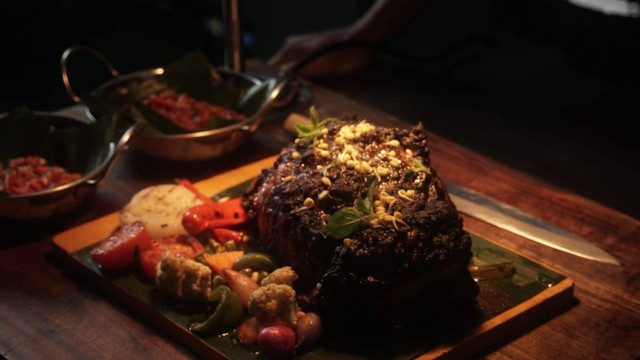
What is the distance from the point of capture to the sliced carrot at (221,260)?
2.57 meters

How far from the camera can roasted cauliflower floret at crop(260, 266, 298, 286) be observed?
93.4 inches

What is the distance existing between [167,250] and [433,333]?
86 cm

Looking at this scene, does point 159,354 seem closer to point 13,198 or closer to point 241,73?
point 13,198

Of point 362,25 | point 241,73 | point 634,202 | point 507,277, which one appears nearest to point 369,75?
point 362,25

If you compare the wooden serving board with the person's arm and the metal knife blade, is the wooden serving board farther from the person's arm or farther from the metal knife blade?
the person's arm

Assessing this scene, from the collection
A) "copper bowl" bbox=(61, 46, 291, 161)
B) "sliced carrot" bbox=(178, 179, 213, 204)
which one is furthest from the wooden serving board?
"copper bowl" bbox=(61, 46, 291, 161)

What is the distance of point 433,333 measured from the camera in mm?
2314

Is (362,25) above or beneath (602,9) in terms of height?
beneath

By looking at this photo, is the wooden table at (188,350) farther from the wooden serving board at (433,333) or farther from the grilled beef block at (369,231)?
the grilled beef block at (369,231)

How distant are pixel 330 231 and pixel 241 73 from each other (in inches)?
64.9

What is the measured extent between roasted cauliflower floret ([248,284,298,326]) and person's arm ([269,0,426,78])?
225 cm

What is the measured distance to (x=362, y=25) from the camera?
455cm

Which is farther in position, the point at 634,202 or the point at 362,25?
the point at 362,25

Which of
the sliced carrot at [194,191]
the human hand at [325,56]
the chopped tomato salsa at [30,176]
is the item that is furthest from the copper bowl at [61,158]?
the human hand at [325,56]
